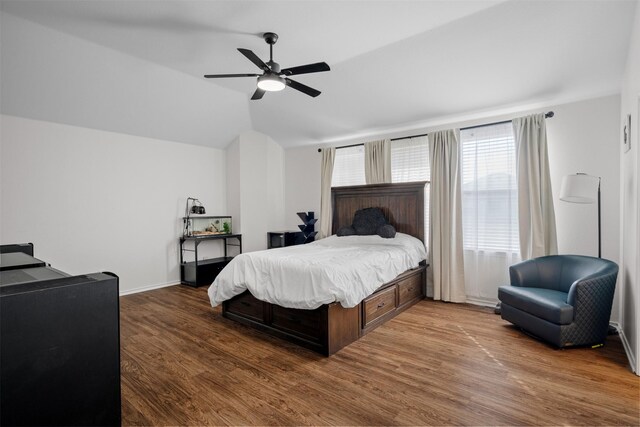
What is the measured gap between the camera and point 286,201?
21.8 ft

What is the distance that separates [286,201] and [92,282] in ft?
18.9

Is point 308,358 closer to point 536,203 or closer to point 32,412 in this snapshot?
point 32,412

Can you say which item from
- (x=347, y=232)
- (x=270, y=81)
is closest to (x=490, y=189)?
(x=347, y=232)

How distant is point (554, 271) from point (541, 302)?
2.22 feet

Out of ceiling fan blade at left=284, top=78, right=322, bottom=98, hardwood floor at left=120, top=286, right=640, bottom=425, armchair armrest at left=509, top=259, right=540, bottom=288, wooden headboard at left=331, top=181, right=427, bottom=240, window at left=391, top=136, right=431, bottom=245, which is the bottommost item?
hardwood floor at left=120, top=286, right=640, bottom=425

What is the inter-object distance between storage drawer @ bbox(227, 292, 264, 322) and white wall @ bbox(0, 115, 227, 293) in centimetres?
237

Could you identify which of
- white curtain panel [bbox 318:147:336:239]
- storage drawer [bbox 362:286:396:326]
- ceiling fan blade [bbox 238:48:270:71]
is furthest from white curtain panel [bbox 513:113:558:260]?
ceiling fan blade [bbox 238:48:270:71]

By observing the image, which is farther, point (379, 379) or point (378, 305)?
point (378, 305)

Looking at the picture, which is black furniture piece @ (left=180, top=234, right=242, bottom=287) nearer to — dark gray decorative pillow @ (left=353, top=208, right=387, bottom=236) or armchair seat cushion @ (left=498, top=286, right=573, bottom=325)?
dark gray decorative pillow @ (left=353, top=208, right=387, bottom=236)

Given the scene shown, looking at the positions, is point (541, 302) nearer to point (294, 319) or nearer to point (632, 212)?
point (632, 212)

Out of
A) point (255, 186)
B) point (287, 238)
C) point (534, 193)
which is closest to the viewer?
point (534, 193)

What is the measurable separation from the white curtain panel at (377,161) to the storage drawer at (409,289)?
162cm

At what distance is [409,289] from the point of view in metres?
4.20

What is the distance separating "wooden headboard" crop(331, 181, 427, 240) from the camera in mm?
4676
